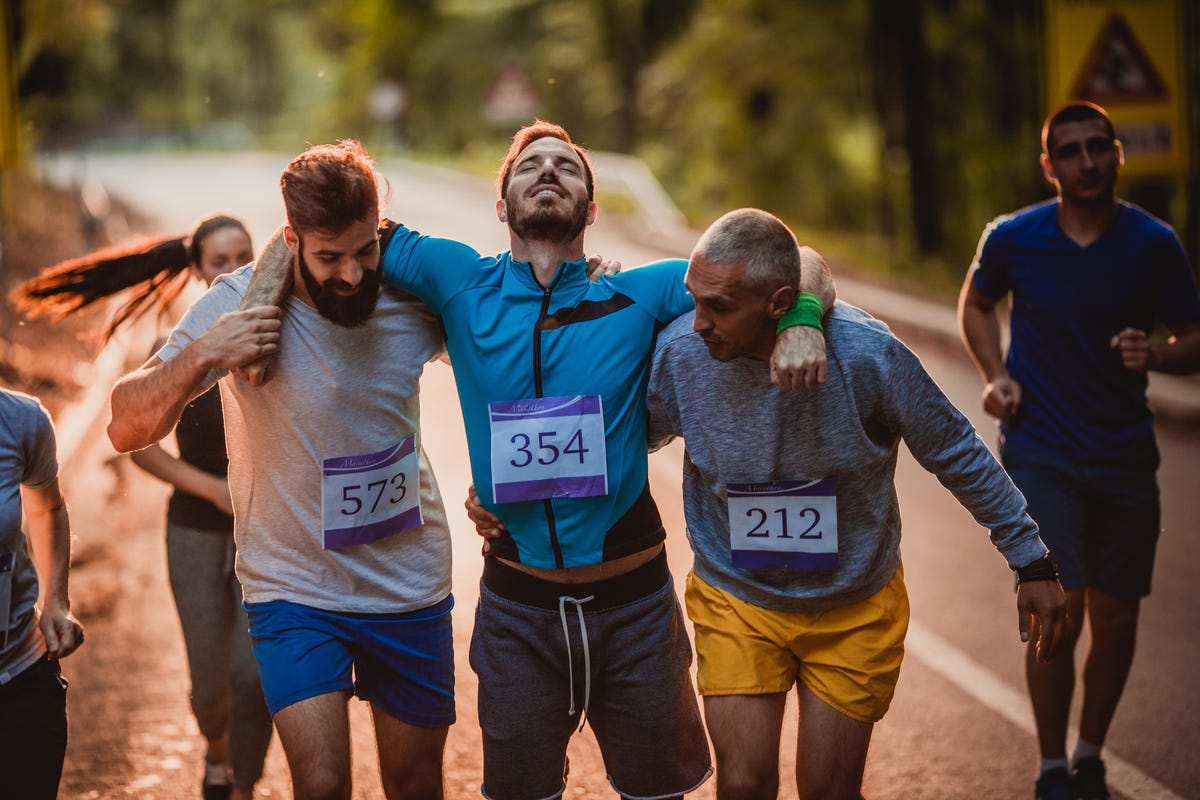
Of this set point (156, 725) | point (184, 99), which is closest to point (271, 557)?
point (156, 725)

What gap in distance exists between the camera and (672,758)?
3.76 m

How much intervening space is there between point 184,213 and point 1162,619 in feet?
83.0

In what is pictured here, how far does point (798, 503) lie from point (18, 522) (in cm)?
197

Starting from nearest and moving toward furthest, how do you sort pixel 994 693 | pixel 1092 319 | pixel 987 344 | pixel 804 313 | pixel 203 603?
pixel 804 313 → pixel 203 603 → pixel 1092 319 → pixel 987 344 → pixel 994 693

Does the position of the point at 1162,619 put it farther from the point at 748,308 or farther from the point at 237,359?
the point at 237,359

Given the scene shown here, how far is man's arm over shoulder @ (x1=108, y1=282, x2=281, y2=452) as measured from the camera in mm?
3475

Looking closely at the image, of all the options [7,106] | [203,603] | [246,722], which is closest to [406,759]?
[246,722]

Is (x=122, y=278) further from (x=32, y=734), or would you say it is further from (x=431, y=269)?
(x=32, y=734)

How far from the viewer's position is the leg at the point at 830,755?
360cm

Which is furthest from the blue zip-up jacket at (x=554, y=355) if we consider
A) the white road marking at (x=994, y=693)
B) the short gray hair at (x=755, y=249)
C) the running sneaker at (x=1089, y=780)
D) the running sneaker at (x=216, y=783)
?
the white road marking at (x=994, y=693)

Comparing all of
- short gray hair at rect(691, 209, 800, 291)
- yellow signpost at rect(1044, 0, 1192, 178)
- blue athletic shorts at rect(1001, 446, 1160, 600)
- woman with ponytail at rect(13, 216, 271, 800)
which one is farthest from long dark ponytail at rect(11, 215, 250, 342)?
yellow signpost at rect(1044, 0, 1192, 178)

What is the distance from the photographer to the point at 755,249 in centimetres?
346

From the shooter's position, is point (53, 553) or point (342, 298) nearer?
point (342, 298)

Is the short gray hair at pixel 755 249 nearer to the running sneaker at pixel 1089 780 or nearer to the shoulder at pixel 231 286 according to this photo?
the shoulder at pixel 231 286
